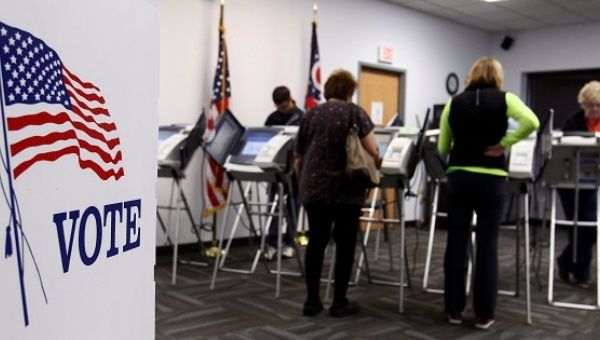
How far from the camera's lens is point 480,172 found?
9.93 ft

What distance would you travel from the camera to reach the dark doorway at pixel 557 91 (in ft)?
27.3

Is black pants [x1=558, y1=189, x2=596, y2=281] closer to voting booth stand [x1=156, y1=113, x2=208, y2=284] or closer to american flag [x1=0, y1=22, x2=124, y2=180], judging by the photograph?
voting booth stand [x1=156, y1=113, x2=208, y2=284]

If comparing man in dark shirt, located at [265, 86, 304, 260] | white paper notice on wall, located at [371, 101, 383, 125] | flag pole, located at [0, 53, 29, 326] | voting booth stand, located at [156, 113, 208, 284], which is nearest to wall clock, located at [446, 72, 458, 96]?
white paper notice on wall, located at [371, 101, 383, 125]

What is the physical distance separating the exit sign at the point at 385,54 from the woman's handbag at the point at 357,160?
411 centimetres

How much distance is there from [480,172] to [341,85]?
888 millimetres

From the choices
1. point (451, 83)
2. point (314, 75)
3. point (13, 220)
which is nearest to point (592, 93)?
point (314, 75)

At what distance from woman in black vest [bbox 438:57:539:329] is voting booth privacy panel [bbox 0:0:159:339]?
97.0 inches

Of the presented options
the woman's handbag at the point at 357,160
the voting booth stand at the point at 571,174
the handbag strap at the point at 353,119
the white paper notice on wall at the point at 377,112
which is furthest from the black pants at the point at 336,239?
the white paper notice on wall at the point at 377,112

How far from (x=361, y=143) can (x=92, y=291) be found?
259 centimetres

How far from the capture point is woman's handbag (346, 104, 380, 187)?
3.07 meters

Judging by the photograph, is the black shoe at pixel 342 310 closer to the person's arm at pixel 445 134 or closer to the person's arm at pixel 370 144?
the person's arm at pixel 370 144

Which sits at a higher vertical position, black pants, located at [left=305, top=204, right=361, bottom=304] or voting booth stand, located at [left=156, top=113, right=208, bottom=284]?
voting booth stand, located at [left=156, top=113, right=208, bottom=284]

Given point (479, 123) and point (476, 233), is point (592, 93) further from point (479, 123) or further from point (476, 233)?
point (476, 233)

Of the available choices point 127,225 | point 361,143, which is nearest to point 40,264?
point 127,225
